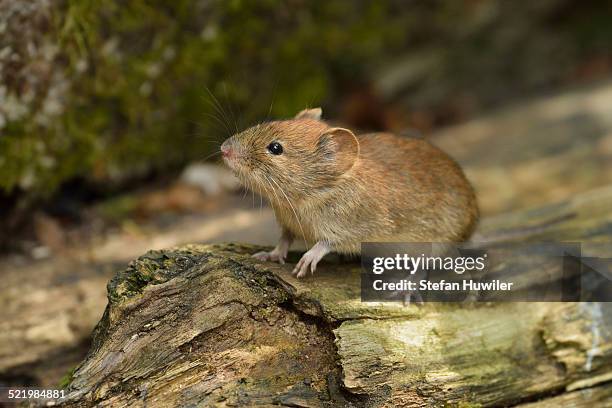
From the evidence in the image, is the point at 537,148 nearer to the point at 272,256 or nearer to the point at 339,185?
the point at 339,185

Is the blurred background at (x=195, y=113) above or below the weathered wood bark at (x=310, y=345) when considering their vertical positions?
above

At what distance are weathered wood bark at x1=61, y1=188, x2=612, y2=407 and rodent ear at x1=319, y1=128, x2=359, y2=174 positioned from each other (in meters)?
0.83

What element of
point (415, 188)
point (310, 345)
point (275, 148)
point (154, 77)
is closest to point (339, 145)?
point (275, 148)

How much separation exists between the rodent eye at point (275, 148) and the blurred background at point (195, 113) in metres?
0.77

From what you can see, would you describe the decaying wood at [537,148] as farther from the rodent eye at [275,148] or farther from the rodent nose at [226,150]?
the rodent nose at [226,150]

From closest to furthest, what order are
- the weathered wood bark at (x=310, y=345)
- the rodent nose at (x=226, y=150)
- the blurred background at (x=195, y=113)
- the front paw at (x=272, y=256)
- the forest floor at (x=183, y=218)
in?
1. the weathered wood bark at (x=310, y=345)
2. the rodent nose at (x=226, y=150)
3. the front paw at (x=272, y=256)
4. the forest floor at (x=183, y=218)
5. the blurred background at (x=195, y=113)

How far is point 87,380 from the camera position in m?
4.21

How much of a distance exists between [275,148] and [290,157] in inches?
4.9

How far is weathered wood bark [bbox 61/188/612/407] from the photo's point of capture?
433 cm

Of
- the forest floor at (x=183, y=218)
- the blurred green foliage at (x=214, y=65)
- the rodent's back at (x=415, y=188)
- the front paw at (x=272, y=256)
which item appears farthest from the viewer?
the blurred green foliage at (x=214, y=65)

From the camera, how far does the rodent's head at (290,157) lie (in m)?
4.99

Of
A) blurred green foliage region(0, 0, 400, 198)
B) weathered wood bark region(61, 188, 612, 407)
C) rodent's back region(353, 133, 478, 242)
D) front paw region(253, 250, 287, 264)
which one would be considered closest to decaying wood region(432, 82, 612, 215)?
blurred green foliage region(0, 0, 400, 198)

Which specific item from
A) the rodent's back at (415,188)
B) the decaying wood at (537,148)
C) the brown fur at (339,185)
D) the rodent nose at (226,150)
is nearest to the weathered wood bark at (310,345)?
the brown fur at (339,185)

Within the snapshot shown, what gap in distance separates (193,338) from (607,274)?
10.3ft
